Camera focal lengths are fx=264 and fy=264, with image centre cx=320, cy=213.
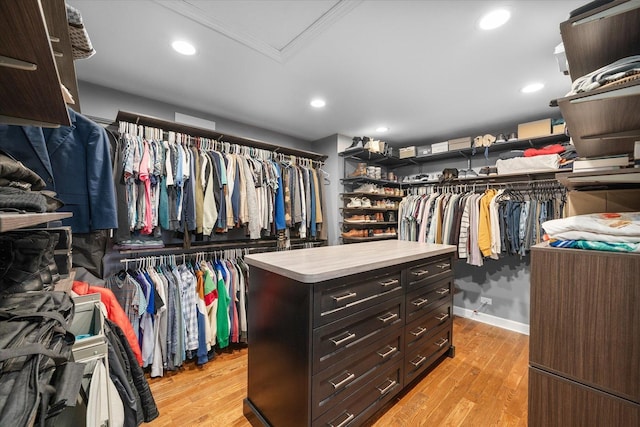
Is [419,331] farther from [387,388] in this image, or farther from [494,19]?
[494,19]

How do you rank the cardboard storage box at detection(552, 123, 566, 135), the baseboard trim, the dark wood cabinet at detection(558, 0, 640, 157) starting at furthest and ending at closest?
the baseboard trim
the cardboard storage box at detection(552, 123, 566, 135)
the dark wood cabinet at detection(558, 0, 640, 157)

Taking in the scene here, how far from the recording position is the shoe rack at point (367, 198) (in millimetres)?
3686

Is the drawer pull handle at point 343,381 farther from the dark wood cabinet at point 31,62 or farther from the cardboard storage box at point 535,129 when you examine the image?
the cardboard storage box at point 535,129

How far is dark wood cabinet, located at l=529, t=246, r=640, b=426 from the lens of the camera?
88 centimetres

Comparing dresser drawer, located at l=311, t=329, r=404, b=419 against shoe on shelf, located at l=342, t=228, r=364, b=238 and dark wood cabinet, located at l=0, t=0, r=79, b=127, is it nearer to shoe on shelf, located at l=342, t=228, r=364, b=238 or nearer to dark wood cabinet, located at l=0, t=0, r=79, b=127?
dark wood cabinet, located at l=0, t=0, r=79, b=127

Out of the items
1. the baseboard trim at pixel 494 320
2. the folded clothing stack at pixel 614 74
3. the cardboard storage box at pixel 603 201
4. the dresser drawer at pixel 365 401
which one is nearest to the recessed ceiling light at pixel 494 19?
the folded clothing stack at pixel 614 74

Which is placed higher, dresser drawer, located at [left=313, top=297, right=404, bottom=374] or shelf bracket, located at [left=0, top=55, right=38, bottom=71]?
shelf bracket, located at [left=0, top=55, right=38, bottom=71]

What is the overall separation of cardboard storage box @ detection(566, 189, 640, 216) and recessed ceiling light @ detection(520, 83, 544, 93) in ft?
4.78

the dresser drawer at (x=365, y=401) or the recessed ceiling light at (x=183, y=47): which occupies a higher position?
the recessed ceiling light at (x=183, y=47)

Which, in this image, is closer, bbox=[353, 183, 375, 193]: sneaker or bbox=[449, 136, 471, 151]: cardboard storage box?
bbox=[449, 136, 471, 151]: cardboard storage box

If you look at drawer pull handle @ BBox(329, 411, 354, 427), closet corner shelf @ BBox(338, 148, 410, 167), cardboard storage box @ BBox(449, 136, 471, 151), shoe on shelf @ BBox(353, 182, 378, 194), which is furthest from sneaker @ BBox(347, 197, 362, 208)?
drawer pull handle @ BBox(329, 411, 354, 427)

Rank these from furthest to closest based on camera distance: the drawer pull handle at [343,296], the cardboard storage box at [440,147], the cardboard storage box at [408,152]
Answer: the cardboard storage box at [408,152] → the cardboard storage box at [440,147] → the drawer pull handle at [343,296]

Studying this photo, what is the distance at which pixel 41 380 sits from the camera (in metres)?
0.56

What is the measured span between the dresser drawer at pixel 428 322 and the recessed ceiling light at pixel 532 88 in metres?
1.99
